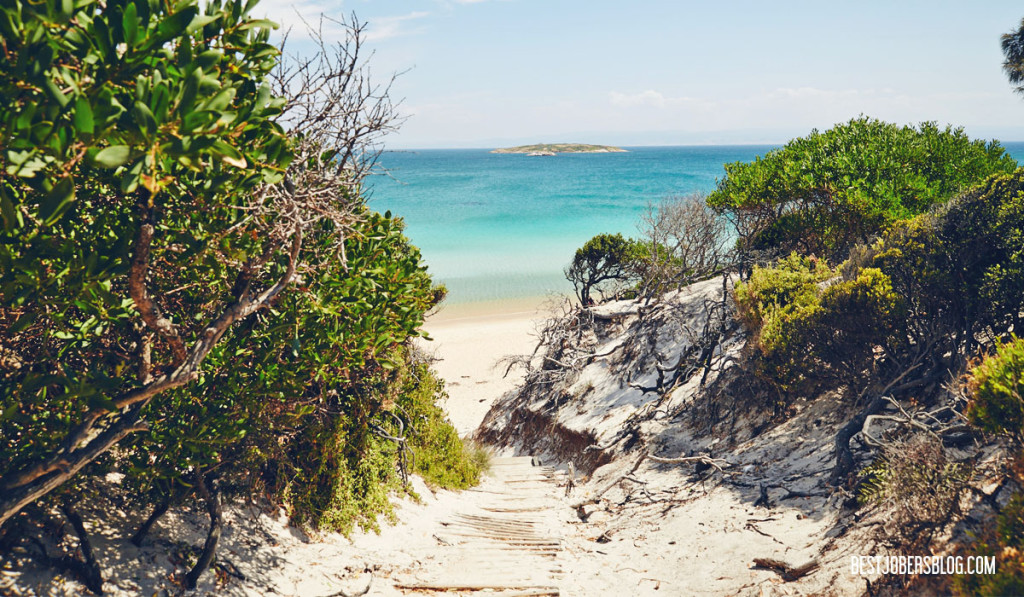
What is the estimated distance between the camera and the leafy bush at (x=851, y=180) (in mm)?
15047

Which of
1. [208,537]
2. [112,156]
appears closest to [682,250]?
[208,537]

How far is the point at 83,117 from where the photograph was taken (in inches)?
112

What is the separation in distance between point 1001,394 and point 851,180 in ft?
41.5

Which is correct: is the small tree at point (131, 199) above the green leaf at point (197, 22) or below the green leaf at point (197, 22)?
below

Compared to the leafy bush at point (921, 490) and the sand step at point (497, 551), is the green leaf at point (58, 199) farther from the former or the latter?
the leafy bush at point (921, 490)

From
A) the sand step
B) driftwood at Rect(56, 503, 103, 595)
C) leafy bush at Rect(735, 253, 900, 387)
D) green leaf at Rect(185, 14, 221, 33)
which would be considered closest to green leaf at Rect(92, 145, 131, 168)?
green leaf at Rect(185, 14, 221, 33)

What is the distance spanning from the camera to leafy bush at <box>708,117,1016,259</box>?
1505 cm

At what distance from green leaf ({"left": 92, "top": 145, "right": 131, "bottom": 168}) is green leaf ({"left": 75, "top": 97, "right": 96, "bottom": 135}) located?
0.12m

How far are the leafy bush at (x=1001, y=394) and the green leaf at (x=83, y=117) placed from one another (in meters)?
6.57

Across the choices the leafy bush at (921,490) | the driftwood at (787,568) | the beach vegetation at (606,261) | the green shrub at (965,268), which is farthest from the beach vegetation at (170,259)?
the beach vegetation at (606,261)

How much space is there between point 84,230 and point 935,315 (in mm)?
10330

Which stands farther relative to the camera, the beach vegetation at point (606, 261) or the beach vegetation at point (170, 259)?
the beach vegetation at point (606, 261)

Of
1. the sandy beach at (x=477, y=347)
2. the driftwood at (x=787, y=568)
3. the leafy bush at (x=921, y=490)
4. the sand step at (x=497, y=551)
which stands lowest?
the sandy beach at (x=477, y=347)

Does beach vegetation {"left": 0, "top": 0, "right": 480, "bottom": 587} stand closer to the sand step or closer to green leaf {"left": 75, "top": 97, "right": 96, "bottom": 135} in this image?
green leaf {"left": 75, "top": 97, "right": 96, "bottom": 135}
